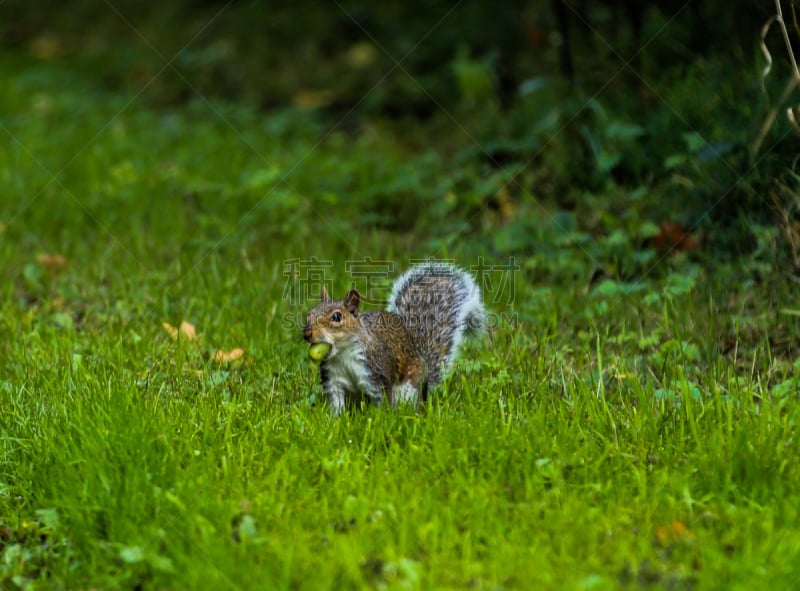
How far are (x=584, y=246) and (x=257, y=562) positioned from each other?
3139 millimetres

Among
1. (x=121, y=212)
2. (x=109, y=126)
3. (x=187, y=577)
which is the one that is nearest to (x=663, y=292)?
(x=187, y=577)

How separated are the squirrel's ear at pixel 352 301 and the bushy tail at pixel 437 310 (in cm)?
39

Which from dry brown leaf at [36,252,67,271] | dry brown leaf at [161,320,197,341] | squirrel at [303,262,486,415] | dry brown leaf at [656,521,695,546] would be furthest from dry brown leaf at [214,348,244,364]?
dry brown leaf at [656,521,695,546]

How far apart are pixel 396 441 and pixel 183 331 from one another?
1.38 meters

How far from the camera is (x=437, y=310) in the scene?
13.9ft

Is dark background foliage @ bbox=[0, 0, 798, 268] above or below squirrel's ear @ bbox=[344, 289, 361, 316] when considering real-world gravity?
above

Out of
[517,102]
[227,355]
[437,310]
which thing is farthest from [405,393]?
[517,102]

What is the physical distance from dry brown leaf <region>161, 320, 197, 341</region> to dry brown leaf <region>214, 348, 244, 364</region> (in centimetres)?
19

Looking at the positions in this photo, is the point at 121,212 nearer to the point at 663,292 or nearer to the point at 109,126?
the point at 109,126

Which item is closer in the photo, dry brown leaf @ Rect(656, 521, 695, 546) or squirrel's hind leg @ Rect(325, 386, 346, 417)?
dry brown leaf @ Rect(656, 521, 695, 546)

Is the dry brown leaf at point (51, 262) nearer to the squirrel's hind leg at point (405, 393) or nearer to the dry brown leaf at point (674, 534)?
the squirrel's hind leg at point (405, 393)

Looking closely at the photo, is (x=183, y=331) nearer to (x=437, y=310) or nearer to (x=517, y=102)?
(x=437, y=310)

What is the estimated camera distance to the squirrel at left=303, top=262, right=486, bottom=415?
12.2 ft

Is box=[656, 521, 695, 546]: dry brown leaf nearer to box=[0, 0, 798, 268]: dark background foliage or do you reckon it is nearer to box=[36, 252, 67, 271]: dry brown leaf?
box=[0, 0, 798, 268]: dark background foliage
